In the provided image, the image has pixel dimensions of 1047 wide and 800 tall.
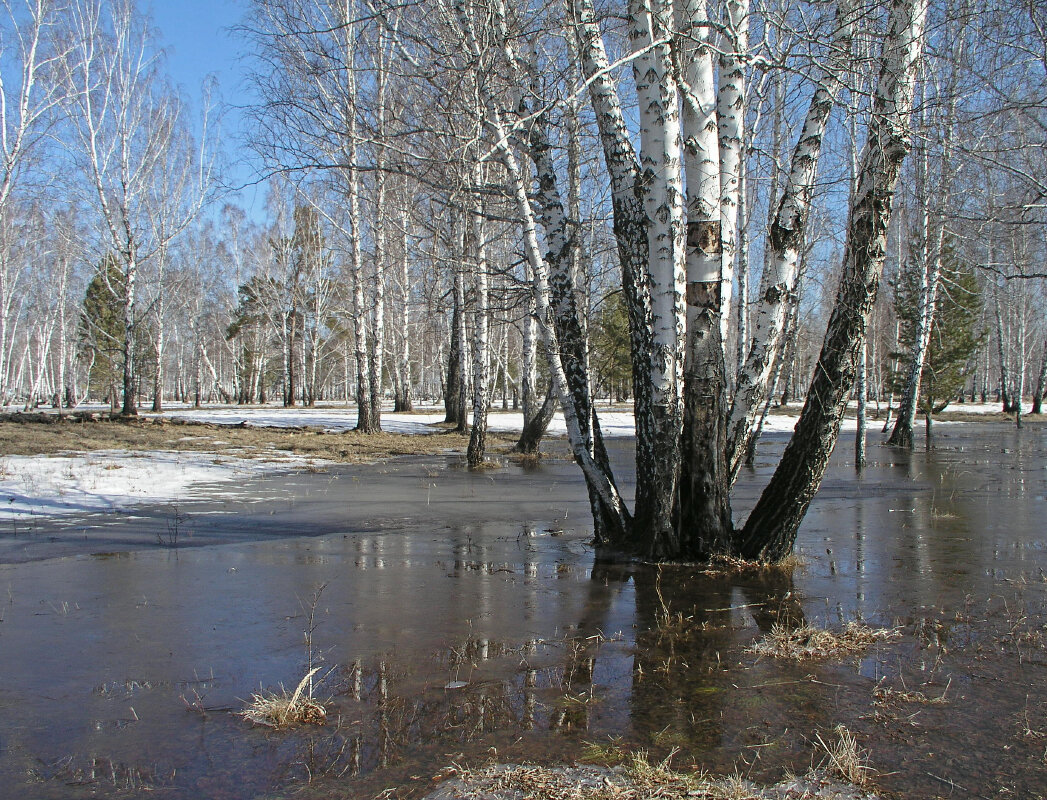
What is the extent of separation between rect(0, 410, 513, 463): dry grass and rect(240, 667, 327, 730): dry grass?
12811 millimetres

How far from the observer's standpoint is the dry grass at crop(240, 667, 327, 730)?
138 inches

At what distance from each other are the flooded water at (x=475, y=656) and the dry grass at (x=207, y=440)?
315 inches

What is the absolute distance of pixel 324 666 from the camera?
4.34 m

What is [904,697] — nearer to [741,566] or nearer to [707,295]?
[741,566]

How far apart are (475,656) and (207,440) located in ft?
53.1

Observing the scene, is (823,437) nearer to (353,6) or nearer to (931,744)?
(931,744)

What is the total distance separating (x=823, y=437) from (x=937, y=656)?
8.13ft

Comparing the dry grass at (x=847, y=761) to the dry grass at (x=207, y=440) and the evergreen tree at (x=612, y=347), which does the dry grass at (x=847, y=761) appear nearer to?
the dry grass at (x=207, y=440)

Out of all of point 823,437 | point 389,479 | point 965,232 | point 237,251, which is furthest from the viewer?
point 237,251

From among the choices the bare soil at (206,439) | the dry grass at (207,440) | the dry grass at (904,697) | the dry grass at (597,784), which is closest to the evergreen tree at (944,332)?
the bare soil at (206,439)

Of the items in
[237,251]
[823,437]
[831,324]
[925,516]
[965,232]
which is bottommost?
[925,516]

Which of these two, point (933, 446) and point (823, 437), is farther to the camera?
point (933, 446)

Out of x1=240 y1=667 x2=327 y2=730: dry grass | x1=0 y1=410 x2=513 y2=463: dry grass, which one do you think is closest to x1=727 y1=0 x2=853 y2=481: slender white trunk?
x1=240 y1=667 x2=327 y2=730: dry grass

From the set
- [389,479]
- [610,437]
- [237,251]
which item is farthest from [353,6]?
[237,251]
